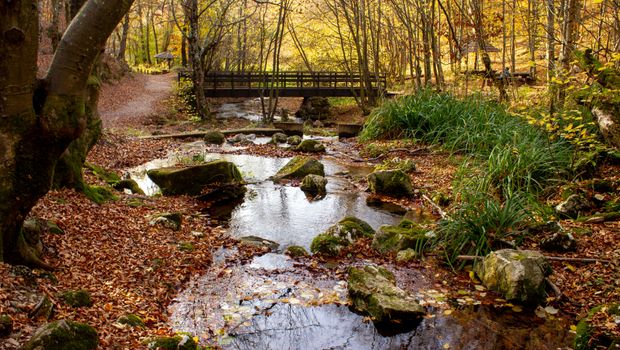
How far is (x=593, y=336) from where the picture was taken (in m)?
4.47

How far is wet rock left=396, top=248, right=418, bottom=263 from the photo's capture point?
6.83m

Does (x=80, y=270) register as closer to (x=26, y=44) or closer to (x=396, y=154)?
(x=26, y=44)

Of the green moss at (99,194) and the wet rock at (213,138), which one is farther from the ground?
the wet rock at (213,138)

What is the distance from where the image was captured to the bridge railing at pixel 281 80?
24.7m

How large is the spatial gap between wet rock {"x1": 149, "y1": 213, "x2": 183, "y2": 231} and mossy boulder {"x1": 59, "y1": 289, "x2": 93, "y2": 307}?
2.92 meters

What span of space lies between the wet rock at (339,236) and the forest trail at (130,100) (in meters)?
12.6

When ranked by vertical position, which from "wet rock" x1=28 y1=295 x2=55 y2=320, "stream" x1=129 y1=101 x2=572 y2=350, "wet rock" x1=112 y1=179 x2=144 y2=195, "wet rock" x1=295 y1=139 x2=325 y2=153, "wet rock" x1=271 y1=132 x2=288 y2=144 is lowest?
"stream" x1=129 y1=101 x2=572 y2=350

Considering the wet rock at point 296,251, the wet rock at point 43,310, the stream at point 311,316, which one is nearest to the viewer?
the wet rock at point 43,310

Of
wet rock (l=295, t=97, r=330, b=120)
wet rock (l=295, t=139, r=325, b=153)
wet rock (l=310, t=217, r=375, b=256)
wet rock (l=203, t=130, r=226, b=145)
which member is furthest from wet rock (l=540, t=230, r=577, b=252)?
wet rock (l=295, t=97, r=330, b=120)

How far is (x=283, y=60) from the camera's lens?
3672 centimetres

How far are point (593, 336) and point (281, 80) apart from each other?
75.4 ft

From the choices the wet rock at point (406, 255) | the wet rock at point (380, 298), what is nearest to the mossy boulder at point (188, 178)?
the wet rock at point (406, 255)

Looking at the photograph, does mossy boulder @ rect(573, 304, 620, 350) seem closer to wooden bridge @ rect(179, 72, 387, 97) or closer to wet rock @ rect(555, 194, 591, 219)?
wet rock @ rect(555, 194, 591, 219)

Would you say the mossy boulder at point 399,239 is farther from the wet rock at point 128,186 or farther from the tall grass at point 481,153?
the wet rock at point 128,186
